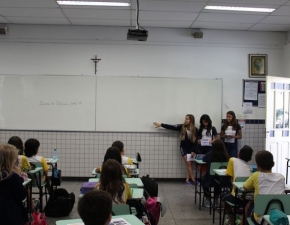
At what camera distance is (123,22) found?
6238mm

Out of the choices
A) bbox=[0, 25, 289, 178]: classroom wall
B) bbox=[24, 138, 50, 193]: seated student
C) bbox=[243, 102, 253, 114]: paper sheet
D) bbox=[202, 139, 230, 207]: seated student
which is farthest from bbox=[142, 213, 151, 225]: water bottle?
bbox=[243, 102, 253, 114]: paper sheet

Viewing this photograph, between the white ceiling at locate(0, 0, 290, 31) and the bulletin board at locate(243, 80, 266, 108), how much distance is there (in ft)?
3.58

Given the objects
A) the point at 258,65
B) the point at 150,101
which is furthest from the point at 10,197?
the point at 258,65

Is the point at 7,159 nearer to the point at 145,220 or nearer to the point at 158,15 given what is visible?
the point at 145,220

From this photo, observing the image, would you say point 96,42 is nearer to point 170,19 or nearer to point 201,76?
point 170,19

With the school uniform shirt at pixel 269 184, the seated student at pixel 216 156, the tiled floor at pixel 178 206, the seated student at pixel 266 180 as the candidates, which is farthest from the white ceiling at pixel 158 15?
the tiled floor at pixel 178 206

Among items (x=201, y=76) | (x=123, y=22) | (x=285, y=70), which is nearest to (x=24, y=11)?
(x=123, y=22)

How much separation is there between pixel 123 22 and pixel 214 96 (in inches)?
92.6

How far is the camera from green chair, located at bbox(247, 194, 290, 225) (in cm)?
276

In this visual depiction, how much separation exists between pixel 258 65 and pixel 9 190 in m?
5.55

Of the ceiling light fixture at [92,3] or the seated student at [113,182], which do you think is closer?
the seated student at [113,182]

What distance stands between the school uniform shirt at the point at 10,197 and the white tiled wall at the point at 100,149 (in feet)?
12.3

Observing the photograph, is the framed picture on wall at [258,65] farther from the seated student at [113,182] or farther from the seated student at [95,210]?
the seated student at [95,210]

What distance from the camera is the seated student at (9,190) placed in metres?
2.82
